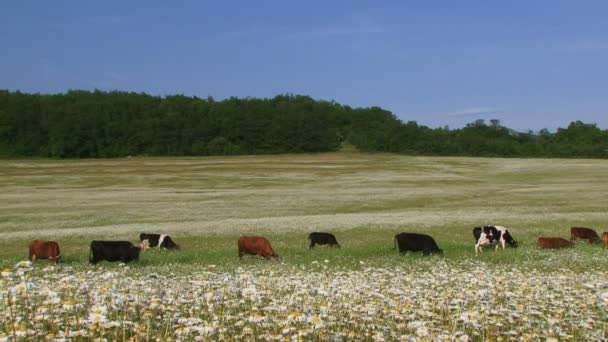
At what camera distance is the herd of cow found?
18.1 meters

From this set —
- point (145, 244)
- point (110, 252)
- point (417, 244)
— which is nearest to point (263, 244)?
point (110, 252)

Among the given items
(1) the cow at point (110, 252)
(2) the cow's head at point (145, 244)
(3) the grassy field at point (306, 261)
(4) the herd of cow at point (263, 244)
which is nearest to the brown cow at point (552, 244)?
(4) the herd of cow at point (263, 244)

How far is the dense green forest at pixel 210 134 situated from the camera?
13562 cm

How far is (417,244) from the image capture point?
19672mm

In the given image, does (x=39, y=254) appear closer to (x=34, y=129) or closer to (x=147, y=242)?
(x=147, y=242)

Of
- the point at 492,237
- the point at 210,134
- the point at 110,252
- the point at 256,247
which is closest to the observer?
the point at 110,252

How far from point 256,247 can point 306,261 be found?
7.12 feet

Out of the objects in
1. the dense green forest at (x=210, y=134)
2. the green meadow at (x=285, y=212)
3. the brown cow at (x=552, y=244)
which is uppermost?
the dense green forest at (x=210, y=134)

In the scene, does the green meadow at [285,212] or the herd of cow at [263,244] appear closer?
the herd of cow at [263,244]

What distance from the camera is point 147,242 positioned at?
23.2 m

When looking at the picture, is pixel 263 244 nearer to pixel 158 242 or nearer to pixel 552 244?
pixel 158 242

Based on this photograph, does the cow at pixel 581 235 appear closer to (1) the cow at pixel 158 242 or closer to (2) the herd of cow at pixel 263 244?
(2) the herd of cow at pixel 263 244

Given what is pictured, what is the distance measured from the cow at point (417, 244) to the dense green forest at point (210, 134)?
396 feet

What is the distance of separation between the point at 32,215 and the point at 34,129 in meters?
118
